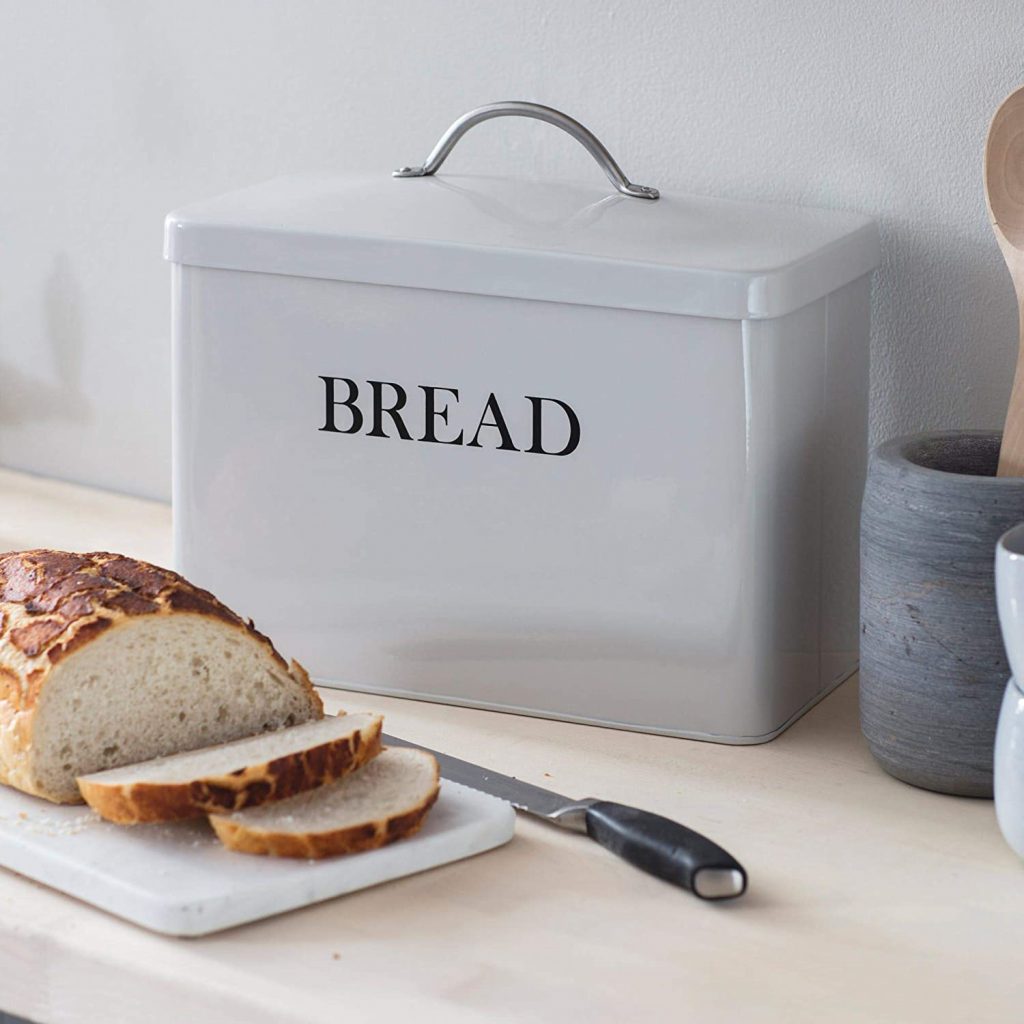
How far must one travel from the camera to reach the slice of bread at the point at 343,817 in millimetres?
708

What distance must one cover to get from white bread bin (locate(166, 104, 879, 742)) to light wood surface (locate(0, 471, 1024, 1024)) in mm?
99

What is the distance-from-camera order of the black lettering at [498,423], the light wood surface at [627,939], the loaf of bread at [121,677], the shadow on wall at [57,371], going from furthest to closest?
the shadow on wall at [57,371] < the black lettering at [498,423] < the loaf of bread at [121,677] < the light wood surface at [627,939]

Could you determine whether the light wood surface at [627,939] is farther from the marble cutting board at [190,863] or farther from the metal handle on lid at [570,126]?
the metal handle on lid at [570,126]

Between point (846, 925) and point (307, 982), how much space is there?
0.71ft

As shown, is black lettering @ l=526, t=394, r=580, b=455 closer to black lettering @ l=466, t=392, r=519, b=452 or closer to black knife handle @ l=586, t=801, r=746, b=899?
black lettering @ l=466, t=392, r=519, b=452

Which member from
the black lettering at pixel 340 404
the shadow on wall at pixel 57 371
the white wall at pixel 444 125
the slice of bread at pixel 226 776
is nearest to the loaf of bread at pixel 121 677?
the slice of bread at pixel 226 776

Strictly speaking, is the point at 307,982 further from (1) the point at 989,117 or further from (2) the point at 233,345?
(1) the point at 989,117

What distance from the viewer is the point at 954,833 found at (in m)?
0.78

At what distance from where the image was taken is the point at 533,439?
86cm

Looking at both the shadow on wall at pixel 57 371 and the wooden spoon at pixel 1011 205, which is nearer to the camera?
the wooden spoon at pixel 1011 205

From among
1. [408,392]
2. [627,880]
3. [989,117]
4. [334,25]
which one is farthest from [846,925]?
[334,25]

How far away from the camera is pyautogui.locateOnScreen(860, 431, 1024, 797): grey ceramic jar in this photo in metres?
0.76

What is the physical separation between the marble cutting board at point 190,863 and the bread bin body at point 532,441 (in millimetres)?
152

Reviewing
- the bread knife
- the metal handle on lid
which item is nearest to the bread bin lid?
the metal handle on lid
